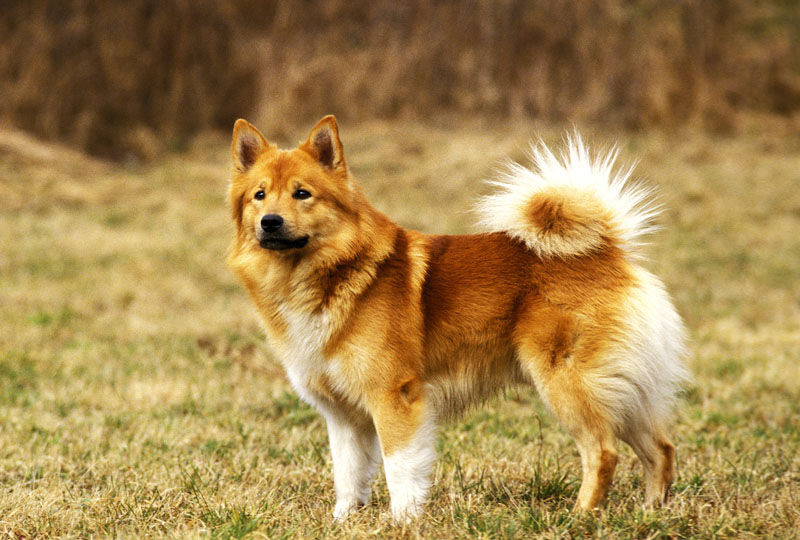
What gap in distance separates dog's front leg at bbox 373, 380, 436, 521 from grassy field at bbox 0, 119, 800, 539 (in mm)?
130

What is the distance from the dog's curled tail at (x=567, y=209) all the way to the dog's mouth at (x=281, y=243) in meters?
0.81

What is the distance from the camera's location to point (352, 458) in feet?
11.8

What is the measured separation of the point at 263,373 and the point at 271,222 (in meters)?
2.98

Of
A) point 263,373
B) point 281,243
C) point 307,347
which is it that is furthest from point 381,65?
point 307,347

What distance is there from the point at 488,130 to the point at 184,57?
5144mm

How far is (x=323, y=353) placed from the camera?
339 centimetres

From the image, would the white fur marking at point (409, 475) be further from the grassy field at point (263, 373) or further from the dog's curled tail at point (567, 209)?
the dog's curled tail at point (567, 209)

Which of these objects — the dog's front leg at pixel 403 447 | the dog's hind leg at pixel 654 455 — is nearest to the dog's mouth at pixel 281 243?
the dog's front leg at pixel 403 447

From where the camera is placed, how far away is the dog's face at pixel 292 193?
3.40 meters

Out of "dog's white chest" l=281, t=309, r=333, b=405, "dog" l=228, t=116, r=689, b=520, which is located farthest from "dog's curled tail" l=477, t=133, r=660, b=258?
"dog's white chest" l=281, t=309, r=333, b=405

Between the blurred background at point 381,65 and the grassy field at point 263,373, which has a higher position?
the blurred background at point 381,65

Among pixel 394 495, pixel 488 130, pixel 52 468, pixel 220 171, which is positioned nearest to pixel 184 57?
pixel 220 171

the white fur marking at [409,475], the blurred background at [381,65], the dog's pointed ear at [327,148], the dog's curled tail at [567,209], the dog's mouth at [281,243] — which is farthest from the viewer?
the blurred background at [381,65]

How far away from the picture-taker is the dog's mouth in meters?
3.38
